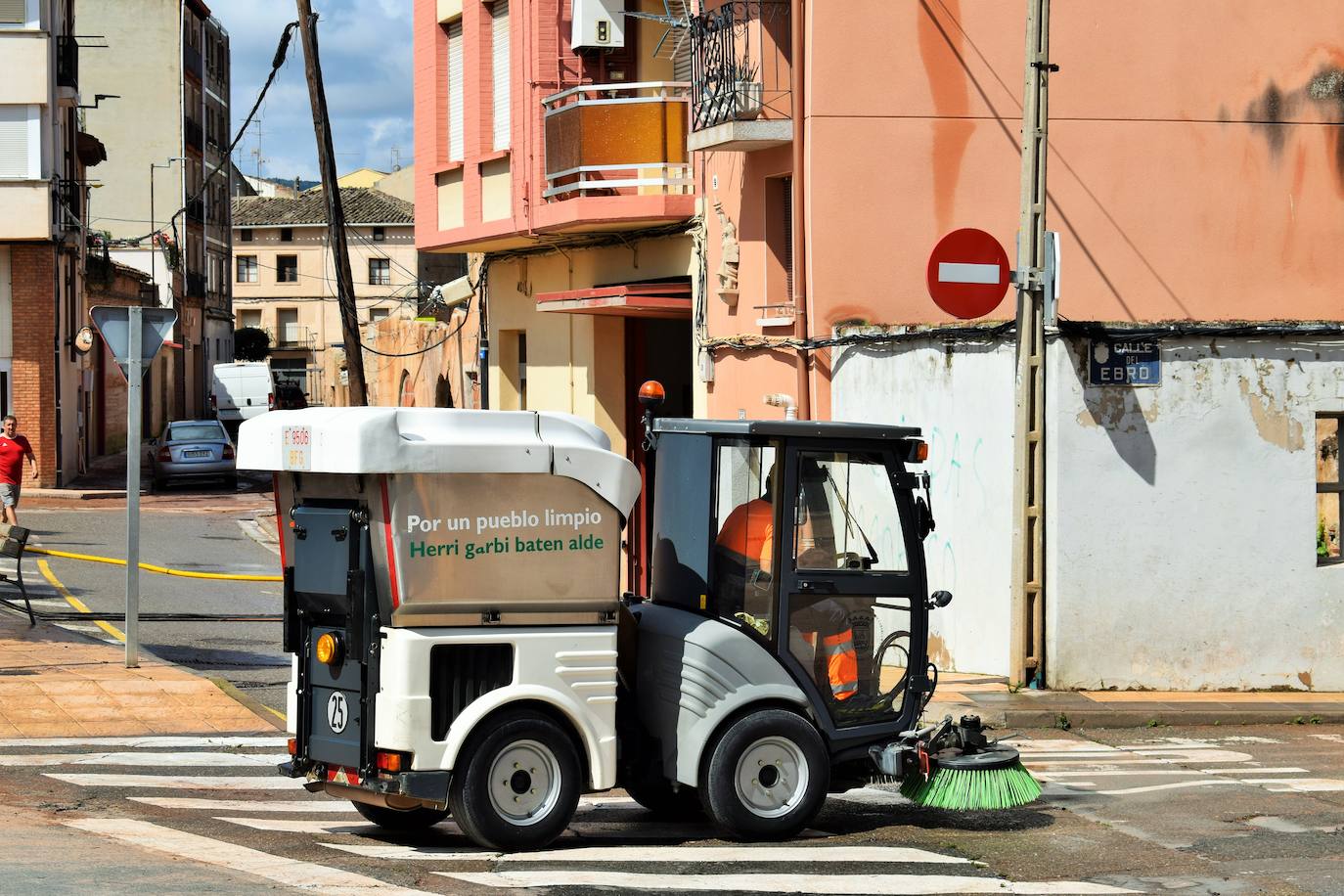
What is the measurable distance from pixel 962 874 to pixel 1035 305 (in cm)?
643

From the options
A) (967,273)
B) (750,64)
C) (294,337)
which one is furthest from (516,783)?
(294,337)

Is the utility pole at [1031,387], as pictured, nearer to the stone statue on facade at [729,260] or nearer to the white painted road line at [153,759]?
the stone statue on facade at [729,260]

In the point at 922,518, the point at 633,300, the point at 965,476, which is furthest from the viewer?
the point at 633,300

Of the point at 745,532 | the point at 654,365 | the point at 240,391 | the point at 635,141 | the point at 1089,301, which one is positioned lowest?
the point at 745,532

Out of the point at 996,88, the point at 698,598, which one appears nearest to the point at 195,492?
the point at 996,88

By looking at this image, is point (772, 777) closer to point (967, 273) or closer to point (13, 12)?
point (967, 273)

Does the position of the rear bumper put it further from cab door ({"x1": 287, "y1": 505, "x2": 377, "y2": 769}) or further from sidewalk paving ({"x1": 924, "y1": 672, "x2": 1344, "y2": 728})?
cab door ({"x1": 287, "y1": 505, "x2": 377, "y2": 769})

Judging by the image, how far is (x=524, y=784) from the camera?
853 centimetres

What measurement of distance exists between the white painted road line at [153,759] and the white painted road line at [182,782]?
1.21 feet

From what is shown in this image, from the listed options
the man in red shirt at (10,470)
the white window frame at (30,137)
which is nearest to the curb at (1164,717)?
the man in red shirt at (10,470)

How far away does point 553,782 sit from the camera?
28.1ft

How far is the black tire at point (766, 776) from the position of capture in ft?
28.9

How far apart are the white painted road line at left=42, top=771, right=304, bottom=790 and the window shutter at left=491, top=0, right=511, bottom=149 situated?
13.4 meters

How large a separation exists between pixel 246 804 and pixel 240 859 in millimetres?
1779
